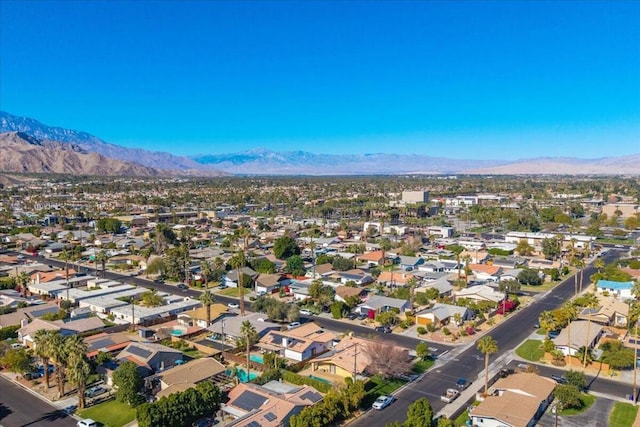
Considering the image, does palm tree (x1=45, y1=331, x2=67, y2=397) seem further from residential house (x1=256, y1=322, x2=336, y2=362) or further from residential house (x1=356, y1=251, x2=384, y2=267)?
residential house (x1=356, y1=251, x2=384, y2=267)

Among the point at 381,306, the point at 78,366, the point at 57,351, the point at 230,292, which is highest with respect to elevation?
the point at 57,351

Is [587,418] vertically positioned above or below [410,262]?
below

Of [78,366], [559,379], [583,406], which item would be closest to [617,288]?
[559,379]

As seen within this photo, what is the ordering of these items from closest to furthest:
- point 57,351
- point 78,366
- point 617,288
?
point 78,366
point 57,351
point 617,288

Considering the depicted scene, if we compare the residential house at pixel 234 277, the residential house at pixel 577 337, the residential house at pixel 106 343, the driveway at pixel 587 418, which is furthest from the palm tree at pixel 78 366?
the residential house at pixel 577 337

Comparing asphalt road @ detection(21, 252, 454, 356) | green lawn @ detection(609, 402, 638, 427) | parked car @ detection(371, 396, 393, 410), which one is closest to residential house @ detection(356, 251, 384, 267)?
asphalt road @ detection(21, 252, 454, 356)

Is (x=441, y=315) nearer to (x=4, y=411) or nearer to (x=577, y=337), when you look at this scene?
(x=577, y=337)

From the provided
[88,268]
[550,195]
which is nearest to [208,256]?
[88,268]
